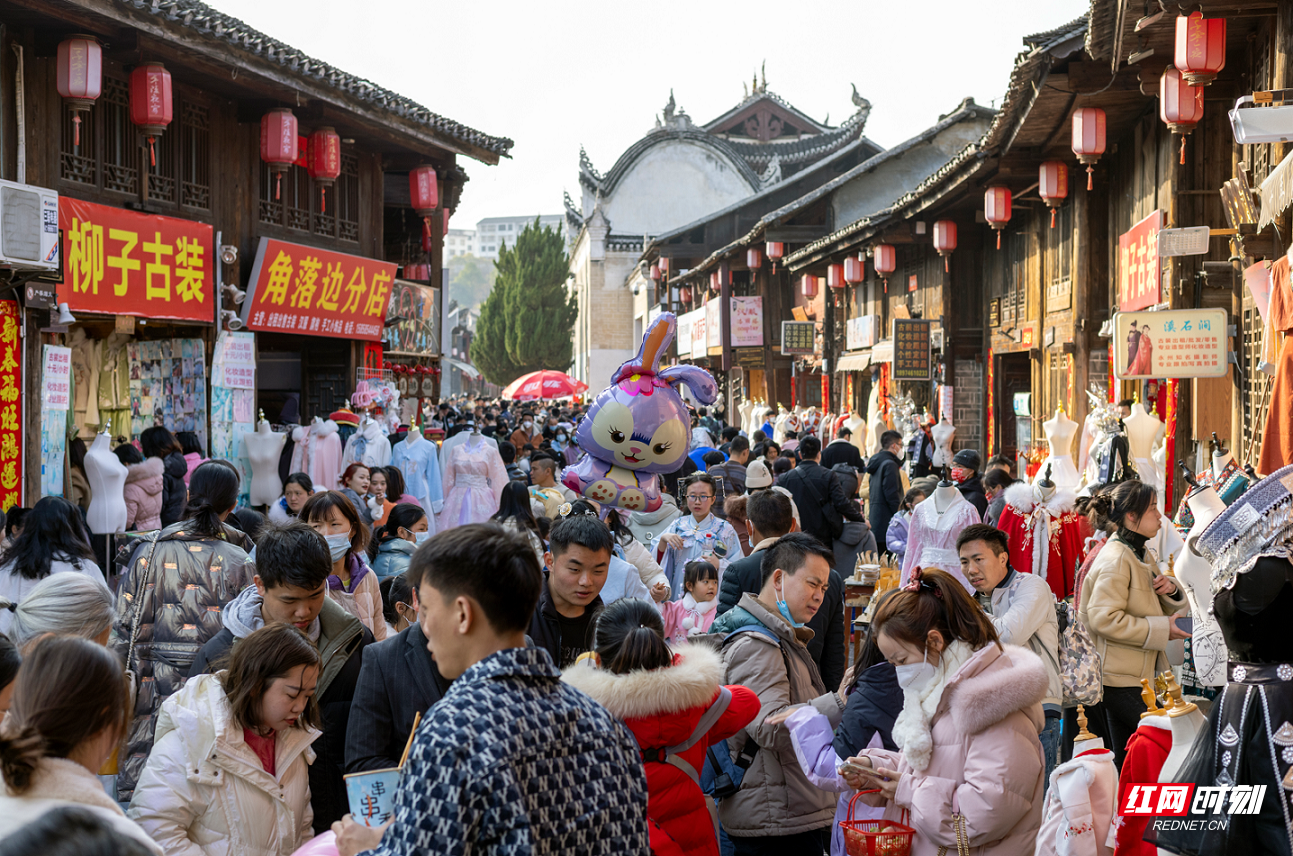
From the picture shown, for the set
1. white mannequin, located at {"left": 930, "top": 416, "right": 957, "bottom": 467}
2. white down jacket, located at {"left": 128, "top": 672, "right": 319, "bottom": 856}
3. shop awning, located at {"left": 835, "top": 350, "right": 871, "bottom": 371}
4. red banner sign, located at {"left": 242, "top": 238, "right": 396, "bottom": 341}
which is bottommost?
white down jacket, located at {"left": 128, "top": 672, "right": 319, "bottom": 856}

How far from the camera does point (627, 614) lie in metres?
3.32

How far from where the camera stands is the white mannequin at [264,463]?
12.7 meters

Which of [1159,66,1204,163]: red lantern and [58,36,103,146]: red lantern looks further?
[58,36,103,146]: red lantern

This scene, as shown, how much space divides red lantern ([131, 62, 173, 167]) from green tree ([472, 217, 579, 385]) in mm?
39643

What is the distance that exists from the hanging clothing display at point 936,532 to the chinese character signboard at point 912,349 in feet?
36.7

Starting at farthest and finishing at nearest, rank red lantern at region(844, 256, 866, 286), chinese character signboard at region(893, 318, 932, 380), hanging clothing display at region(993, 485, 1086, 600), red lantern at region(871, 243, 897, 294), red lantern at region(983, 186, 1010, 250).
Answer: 1. red lantern at region(844, 256, 866, 286)
2. red lantern at region(871, 243, 897, 294)
3. chinese character signboard at region(893, 318, 932, 380)
4. red lantern at region(983, 186, 1010, 250)
5. hanging clothing display at region(993, 485, 1086, 600)

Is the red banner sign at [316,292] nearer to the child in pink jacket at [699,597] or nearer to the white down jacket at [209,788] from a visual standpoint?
the child in pink jacket at [699,597]

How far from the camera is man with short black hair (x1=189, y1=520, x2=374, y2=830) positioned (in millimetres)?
3717

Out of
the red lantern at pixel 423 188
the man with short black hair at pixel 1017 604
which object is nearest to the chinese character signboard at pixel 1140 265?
the man with short black hair at pixel 1017 604

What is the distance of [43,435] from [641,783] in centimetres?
966

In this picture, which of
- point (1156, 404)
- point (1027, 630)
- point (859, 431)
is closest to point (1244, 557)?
point (1027, 630)

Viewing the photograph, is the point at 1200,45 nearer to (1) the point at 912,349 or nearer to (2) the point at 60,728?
(2) the point at 60,728

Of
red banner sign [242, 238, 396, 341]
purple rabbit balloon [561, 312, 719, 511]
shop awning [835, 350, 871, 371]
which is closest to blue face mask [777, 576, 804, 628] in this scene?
purple rabbit balloon [561, 312, 719, 511]

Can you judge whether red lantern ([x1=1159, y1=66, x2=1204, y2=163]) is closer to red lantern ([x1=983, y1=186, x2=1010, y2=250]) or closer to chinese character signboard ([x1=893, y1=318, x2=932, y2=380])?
red lantern ([x1=983, y1=186, x2=1010, y2=250])
